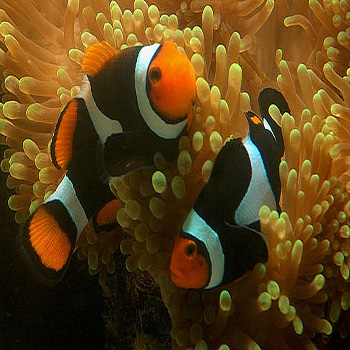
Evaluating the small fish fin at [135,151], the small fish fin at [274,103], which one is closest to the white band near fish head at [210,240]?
the small fish fin at [135,151]

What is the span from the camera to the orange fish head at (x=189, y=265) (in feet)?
2.29

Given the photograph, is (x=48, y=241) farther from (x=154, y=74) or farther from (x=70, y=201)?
(x=154, y=74)

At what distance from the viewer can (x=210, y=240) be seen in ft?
2.33

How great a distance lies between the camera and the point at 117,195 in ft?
2.66

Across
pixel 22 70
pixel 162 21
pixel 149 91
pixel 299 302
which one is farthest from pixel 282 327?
pixel 22 70

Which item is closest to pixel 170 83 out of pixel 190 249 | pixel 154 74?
pixel 154 74

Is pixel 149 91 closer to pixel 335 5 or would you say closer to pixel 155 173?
pixel 155 173

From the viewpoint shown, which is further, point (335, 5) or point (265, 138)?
point (335, 5)

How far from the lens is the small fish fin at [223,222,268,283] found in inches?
A: 28.5

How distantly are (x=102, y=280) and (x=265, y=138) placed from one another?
0.45m

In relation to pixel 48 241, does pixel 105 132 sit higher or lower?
higher

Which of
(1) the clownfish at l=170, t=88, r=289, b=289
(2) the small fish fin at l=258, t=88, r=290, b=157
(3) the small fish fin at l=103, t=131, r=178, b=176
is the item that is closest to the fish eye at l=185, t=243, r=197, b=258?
(1) the clownfish at l=170, t=88, r=289, b=289

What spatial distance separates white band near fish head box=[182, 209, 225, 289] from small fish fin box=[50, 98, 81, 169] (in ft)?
0.83

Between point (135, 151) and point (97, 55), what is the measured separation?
6.7 inches
